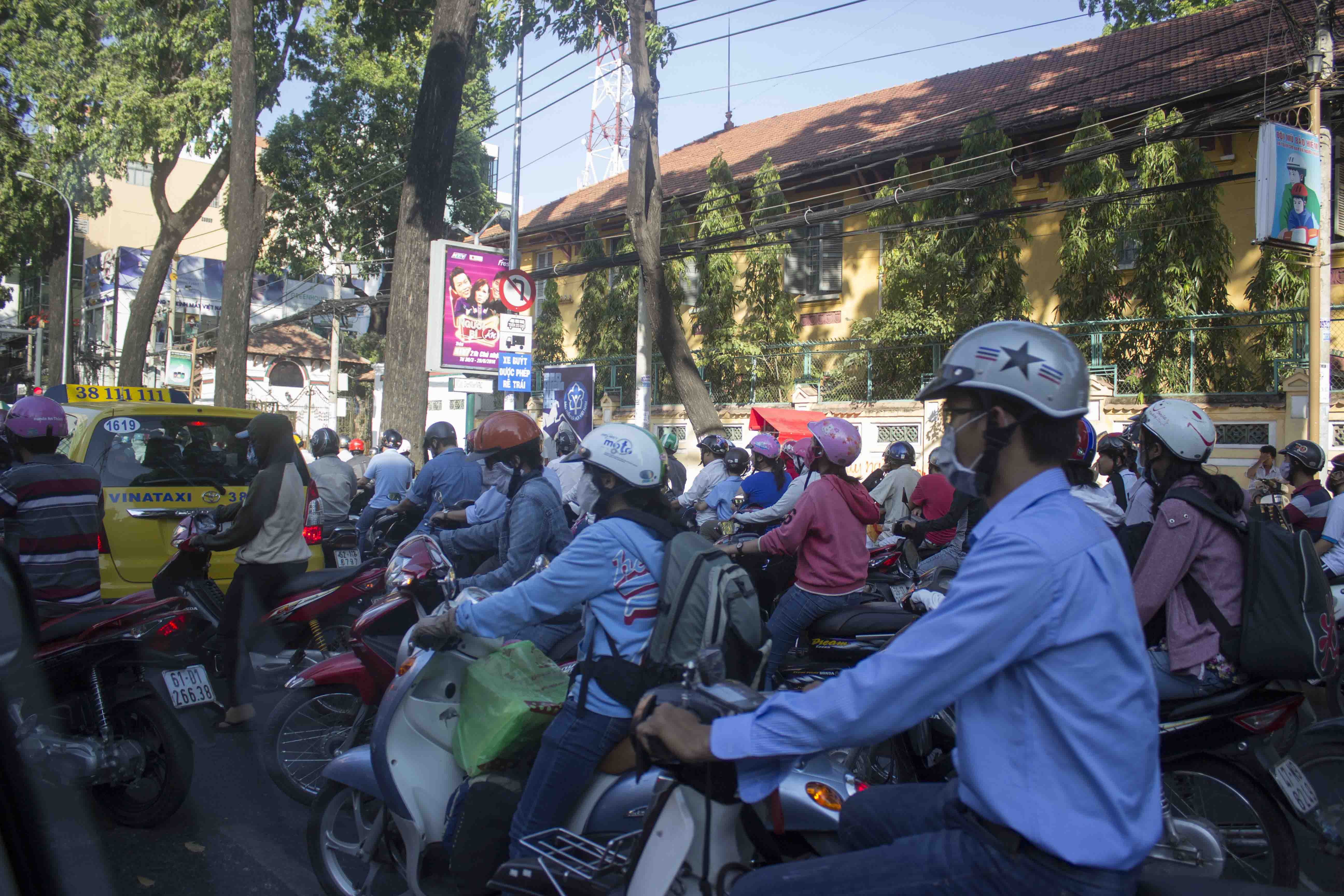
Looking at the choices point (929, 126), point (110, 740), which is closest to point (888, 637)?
point (110, 740)

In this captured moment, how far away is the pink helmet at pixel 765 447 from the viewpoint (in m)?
8.55

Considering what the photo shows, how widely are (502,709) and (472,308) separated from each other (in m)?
10.6

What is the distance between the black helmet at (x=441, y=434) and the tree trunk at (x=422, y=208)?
3.23m

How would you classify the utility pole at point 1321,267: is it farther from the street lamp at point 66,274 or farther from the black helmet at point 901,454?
the street lamp at point 66,274

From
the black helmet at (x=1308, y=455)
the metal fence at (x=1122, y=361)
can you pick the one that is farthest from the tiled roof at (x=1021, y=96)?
the black helmet at (x=1308, y=455)

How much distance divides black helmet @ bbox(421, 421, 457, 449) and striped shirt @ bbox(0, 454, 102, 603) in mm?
3617

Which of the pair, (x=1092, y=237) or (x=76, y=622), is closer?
(x=76, y=622)

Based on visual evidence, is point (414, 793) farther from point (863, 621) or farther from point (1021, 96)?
point (1021, 96)

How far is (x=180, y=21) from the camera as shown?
20547 mm

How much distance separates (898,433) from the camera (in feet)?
49.9

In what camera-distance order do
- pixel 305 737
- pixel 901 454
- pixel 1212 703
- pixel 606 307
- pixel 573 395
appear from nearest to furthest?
pixel 1212 703
pixel 305 737
pixel 901 454
pixel 573 395
pixel 606 307

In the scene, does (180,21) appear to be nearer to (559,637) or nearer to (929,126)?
(929,126)

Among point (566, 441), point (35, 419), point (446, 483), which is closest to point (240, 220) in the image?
point (566, 441)

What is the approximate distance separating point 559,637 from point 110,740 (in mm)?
1948
